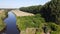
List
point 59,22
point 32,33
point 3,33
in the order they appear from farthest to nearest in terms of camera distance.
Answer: point 59,22, point 3,33, point 32,33

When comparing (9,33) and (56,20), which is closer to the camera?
(9,33)

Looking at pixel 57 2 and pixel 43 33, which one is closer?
pixel 43 33

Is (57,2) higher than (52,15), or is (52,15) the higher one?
(57,2)

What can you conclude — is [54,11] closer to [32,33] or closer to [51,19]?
[51,19]

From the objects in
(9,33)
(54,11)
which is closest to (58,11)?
(54,11)

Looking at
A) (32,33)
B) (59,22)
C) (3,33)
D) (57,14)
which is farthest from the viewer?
(57,14)

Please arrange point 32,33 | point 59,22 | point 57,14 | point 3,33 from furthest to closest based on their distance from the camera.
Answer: point 57,14
point 59,22
point 3,33
point 32,33

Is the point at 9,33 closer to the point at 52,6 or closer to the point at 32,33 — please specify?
the point at 32,33

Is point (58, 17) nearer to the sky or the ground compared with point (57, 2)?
nearer to the ground

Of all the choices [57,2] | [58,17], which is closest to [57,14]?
[58,17]
